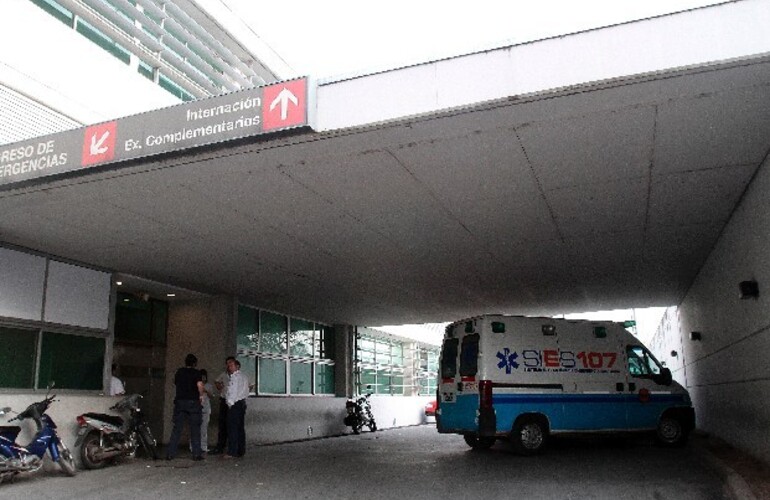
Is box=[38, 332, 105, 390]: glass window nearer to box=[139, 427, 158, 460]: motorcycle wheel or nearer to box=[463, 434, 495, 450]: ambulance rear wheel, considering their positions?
box=[139, 427, 158, 460]: motorcycle wheel

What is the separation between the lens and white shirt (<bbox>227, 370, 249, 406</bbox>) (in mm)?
10453

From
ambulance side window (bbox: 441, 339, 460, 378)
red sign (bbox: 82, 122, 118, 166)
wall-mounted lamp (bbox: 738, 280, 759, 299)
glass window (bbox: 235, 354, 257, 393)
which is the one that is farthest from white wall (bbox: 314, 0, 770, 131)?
glass window (bbox: 235, 354, 257, 393)

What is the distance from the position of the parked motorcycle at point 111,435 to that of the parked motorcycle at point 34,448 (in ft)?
1.31

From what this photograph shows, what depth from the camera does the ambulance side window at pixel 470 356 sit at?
10.1 meters

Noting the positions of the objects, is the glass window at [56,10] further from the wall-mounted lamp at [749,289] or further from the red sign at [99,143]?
the wall-mounted lamp at [749,289]

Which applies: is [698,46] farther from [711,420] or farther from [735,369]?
[711,420]

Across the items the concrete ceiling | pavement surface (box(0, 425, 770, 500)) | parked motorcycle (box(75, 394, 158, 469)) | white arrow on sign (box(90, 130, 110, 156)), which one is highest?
white arrow on sign (box(90, 130, 110, 156))

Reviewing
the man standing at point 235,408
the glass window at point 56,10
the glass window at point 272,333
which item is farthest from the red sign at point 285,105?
the glass window at point 272,333

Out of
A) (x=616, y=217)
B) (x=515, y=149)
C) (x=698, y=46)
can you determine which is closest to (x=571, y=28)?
(x=698, y=46)

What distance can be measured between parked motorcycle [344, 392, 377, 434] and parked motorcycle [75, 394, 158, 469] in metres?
7.86

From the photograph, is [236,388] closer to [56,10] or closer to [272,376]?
[272,376]

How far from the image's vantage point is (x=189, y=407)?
10.1 m

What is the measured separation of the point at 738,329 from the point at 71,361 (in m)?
9.50

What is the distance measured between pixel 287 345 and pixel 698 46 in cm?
1332
